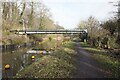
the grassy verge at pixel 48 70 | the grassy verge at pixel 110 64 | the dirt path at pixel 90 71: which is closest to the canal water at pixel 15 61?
the grassy verge at pixel 48 70

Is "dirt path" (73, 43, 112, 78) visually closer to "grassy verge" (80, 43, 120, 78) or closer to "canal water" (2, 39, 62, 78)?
"grassy verge" (80, 43, 120, 78)

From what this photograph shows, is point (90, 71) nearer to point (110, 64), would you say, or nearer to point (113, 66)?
point (113, 66)

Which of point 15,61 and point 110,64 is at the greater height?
point 110,64

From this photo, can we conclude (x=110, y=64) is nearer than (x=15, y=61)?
Yes

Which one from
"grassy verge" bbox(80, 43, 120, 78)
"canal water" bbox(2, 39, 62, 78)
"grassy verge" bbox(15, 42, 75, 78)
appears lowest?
"canal water" bbox(2, 39, 62, 78)

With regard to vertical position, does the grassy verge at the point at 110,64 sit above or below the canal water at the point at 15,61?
above

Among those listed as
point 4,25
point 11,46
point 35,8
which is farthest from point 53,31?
point 11,46

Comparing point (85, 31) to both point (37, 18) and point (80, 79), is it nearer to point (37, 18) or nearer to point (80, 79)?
point (37, 18)

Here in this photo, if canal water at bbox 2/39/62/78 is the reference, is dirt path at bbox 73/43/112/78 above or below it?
above

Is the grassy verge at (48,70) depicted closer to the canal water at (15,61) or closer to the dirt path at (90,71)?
the dirt path at (90,71)

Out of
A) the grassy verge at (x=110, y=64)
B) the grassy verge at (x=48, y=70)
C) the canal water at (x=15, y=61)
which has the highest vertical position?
the grassy verge at (x=48, y=70)

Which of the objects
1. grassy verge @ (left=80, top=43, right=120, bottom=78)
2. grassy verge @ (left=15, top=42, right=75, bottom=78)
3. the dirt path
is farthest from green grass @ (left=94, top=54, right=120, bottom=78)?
grassy verge @ (left=15, top=42, right=75, bottom=78)

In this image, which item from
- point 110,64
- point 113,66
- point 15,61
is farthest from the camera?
point 15,61

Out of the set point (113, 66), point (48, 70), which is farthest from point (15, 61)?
point (113, 66)
